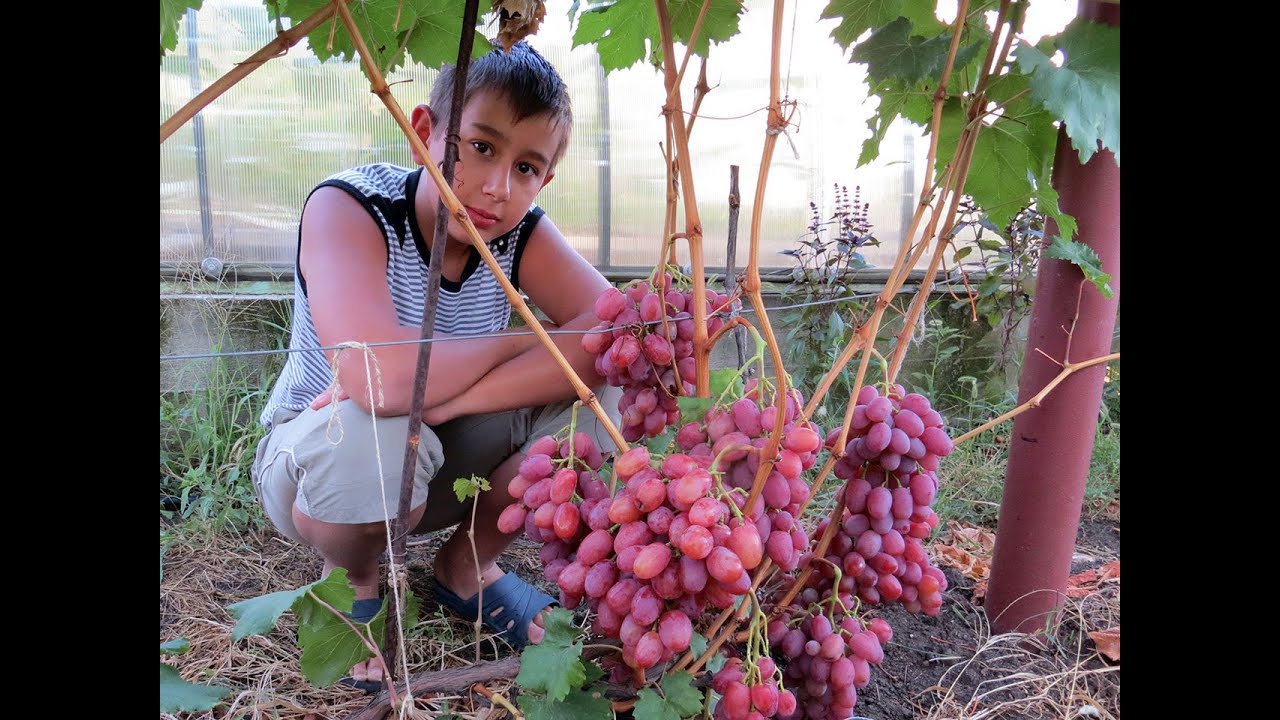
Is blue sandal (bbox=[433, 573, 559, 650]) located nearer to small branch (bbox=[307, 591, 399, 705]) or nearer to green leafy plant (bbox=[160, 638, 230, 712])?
small branch (bbox=[307, 591, 399, 705])

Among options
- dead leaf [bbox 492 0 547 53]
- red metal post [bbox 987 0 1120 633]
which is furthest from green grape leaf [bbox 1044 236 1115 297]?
dead leaf [bbox 492 0 547 53]

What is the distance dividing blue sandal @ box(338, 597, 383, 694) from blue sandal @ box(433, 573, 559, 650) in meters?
0.19

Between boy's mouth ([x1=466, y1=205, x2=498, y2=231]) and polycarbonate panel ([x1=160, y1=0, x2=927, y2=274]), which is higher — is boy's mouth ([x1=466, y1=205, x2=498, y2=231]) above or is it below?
below

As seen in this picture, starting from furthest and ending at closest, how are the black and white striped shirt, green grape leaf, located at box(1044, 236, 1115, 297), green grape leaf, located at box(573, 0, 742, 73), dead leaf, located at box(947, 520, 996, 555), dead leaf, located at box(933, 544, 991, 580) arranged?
dead leaf, located at box(947, 520, 996, 555), dead leaf, located at box(933, 544, 991, 580), the black and white striped shirt, green grape leaf, located at box(1044, 236, 1115, 297), green grape leaf, located at box(573, 0, 742, 73)

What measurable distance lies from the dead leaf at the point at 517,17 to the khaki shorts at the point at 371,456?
1.89 feet

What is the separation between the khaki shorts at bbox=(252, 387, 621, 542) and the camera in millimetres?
1434

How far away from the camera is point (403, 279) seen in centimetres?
166

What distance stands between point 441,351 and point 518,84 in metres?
0.49

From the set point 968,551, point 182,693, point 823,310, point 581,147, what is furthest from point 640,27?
point 581,147

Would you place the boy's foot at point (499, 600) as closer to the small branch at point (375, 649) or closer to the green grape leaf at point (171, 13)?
the small branch at point (375, 649)

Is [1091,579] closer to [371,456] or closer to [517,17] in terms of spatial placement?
[371,456]

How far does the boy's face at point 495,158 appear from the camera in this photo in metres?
1.48

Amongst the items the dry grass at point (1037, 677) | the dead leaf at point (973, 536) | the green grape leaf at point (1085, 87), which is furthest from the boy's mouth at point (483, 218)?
the dead leaf at point (973, 536)
